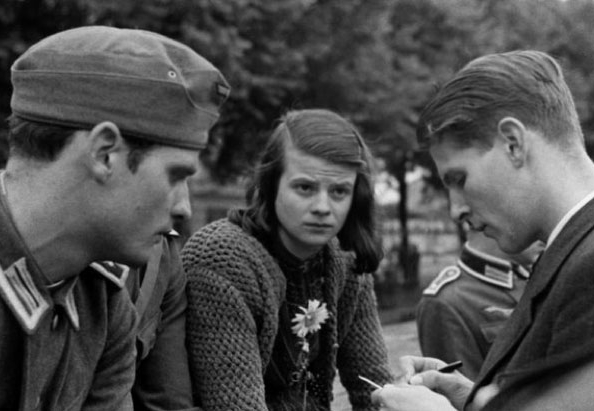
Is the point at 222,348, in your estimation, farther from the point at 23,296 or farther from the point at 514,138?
the point at 514,138

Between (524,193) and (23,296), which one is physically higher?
(524,193)

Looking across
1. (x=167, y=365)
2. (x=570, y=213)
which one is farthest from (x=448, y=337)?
(x=570, y=213)

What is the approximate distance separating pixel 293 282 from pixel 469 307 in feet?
2.79

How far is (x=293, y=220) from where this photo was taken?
3.31 m

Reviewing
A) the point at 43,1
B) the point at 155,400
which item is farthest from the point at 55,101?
the point at 43,1

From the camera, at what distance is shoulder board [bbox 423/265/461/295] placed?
12.8ft

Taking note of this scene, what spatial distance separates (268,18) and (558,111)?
9.90 meters

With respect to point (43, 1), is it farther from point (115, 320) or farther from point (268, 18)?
Result: point (115, 320)

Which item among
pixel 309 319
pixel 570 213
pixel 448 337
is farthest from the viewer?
pixel 448 337

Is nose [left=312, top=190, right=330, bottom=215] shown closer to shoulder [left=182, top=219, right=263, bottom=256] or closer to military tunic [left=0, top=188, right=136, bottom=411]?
shoulder [left=182, top=219, right=263, bottom=256]

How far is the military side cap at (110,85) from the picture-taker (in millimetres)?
2283

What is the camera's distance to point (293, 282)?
3369 millimetres

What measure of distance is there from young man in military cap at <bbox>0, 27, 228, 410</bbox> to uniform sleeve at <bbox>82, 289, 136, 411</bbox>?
17 cm

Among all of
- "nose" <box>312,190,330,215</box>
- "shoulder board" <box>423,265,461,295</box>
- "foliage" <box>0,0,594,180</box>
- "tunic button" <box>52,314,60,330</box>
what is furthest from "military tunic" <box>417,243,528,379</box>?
"foliage" <box>0,0,594,180</box>
